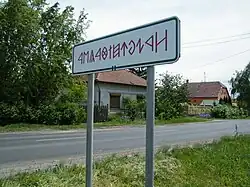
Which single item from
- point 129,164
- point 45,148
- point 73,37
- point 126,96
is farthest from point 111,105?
point 129,164

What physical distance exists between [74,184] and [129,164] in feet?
6.00

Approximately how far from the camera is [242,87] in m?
70.2

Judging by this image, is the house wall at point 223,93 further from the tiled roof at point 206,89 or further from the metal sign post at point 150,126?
the metal sign post at point 150,126

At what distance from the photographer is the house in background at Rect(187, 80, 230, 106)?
8056 centimetres

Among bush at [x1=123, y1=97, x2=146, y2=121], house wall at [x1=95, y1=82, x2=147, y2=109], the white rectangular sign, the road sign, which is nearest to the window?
house wall at [x1=95, y1=82, x2=147, y2=109]

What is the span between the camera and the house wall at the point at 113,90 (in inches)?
1490

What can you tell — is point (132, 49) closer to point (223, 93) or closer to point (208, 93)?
point (208, 93)

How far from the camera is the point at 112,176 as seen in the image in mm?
6613

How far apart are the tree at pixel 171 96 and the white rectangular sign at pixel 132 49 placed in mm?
34543

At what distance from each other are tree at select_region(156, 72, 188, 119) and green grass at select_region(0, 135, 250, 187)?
2923 centimetres

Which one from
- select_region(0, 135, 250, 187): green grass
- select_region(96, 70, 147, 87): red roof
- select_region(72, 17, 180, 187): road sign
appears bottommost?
select_region(0, 135, 250, 187): green grass

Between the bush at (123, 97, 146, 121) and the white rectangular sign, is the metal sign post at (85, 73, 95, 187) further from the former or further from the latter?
the bush at (123, 97, 146, 121)

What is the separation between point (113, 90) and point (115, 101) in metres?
1.34

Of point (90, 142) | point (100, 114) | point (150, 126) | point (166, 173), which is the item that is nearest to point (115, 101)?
point (100, 114)
